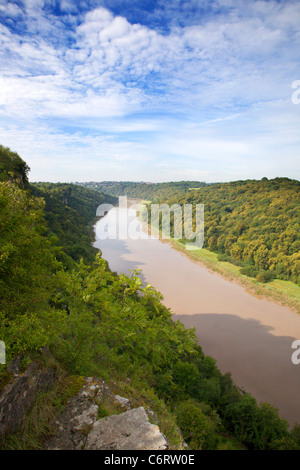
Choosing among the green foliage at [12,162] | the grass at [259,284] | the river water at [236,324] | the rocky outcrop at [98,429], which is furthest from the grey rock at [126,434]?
the grass at [259,284]

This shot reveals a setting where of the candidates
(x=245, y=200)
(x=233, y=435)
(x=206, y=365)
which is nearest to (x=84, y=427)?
(x=233, y=435)

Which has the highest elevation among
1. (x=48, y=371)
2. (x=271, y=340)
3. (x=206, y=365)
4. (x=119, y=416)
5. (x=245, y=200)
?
(x=245, y=200)

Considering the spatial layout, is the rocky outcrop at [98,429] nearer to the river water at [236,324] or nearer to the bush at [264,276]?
the river water at [236,324]

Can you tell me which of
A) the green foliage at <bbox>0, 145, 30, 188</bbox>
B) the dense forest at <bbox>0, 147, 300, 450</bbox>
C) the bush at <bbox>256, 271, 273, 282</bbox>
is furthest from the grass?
the green foliage at <bbox>0, 145, 30, 188</bbox>

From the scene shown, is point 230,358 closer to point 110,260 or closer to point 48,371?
point 48,371

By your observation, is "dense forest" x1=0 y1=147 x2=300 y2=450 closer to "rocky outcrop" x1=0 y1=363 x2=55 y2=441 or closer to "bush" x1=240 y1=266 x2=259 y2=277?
"rocky outcrop" x1=0 y1=363 x2=55 y2=441

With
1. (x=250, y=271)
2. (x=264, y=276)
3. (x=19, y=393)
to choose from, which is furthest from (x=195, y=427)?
(x=250, y=271)
